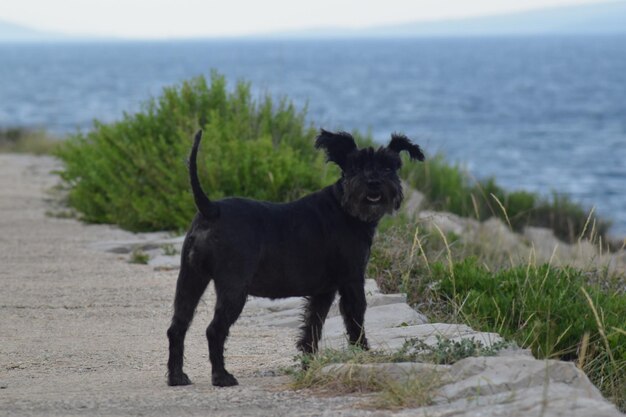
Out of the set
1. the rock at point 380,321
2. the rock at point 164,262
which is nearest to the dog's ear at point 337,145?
the rock at point 380,321

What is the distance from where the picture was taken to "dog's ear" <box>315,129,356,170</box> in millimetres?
6727

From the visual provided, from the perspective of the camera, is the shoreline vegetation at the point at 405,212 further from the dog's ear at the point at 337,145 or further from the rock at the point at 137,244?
the dog's ear at the point at 337,145

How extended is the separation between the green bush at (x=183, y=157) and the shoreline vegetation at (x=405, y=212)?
0.7 inches

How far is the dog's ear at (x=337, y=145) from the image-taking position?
22.1ft

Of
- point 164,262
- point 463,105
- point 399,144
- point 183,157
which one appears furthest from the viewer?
point 463,105

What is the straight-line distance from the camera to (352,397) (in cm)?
580

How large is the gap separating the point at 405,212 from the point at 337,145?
4.95m

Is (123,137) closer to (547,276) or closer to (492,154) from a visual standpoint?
(547,276)

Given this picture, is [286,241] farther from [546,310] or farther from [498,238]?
[498,238]

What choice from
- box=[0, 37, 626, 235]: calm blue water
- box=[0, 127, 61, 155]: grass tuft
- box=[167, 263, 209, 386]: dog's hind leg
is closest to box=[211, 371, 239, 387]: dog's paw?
box=[167, 263, 209, 386]: dog's hind leg

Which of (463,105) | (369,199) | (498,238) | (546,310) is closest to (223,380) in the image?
(369,199)

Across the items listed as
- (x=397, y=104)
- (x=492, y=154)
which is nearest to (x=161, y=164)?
(x=492, y=154)

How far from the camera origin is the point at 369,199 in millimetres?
6477

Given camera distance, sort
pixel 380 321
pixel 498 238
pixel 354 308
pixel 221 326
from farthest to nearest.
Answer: pixel 498 238, pixel 380 321, pixel 354 308, pixel 221 326
